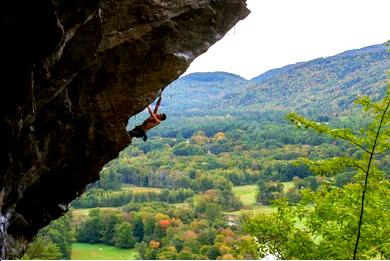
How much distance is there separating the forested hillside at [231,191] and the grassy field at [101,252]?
719mm

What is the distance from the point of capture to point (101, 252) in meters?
61.5

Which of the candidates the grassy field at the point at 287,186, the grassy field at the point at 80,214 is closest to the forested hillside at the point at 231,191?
the grassy field at the point at 80,214

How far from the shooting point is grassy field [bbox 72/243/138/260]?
58.9m

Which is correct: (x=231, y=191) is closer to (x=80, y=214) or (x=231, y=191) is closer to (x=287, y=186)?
(x=287, y=186)

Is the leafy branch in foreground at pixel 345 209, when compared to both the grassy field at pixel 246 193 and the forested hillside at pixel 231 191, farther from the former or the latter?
the grassy field at pixel 246 193

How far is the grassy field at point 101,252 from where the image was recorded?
193 ft

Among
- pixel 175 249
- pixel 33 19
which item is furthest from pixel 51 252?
pixel 33 19

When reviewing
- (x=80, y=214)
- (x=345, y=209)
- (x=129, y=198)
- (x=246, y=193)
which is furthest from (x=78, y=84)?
(x=129, y=198)

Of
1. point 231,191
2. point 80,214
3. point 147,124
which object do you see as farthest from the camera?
point 231,191

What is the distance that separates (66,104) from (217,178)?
81.2 metres

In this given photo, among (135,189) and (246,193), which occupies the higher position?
(135,189)

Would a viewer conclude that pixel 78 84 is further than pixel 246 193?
No

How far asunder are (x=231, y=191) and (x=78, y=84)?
3035 inches

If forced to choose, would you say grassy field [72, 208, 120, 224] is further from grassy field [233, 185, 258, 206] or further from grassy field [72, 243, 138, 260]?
grassy field [233, 185, 258, 206]
